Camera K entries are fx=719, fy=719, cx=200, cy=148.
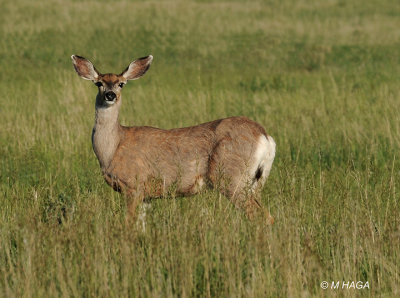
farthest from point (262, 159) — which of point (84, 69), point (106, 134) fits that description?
point (84, 69)

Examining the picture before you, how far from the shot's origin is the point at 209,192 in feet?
17.6

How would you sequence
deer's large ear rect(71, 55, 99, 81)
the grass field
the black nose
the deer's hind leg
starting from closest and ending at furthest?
the grass field
the deer's hind leg
the black nose
deer's large ear rect(71, 55, 99, 81)

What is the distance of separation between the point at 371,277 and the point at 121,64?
14.4 meters

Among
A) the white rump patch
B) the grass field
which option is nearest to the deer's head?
the grass field

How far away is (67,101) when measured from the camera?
10.3 meters

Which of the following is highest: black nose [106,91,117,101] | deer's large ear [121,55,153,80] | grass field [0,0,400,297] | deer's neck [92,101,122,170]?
deer's large ear [121,55,153,80]

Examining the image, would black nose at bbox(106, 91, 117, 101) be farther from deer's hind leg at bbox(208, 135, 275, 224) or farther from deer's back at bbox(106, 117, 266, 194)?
deer's hind leg at bbox(208, 135, 275, 224)

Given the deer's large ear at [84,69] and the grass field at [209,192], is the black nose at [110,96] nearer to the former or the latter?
the deer's large ear at [84,69]

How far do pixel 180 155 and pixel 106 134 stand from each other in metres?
0.70

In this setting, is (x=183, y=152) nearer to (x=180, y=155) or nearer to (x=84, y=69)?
(x=180, y=155)

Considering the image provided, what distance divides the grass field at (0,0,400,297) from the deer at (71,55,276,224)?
0.18 meters

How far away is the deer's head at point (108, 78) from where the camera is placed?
6254 millimetres

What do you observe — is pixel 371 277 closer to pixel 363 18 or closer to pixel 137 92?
pixel 137 92

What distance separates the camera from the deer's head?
6254 millimetres
